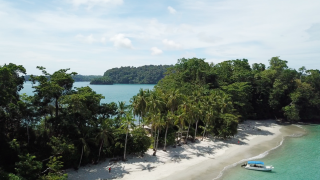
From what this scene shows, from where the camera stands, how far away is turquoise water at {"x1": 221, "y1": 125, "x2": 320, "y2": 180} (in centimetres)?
2969

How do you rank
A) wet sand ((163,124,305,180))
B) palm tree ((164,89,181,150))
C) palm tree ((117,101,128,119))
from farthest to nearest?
palm tree ((164,89,181,150)) < palm tree ((117,101,128,119)) < wet sand ((163,124,305,180))

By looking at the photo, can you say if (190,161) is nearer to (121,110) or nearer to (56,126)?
(121,110)

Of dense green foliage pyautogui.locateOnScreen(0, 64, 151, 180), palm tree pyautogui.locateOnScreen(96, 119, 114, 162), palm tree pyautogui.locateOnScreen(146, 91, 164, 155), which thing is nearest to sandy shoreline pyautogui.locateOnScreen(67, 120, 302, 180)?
dense green foliage pyautogui.locateOnScreen(0, 64, 151, 180)

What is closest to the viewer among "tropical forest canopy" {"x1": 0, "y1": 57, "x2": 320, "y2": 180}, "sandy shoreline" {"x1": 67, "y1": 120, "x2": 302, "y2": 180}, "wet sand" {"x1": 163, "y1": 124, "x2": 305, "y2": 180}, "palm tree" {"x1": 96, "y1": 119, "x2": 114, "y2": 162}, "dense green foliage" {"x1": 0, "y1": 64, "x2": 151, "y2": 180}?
"tropical forest canopy" {"x1": 0, "y1": 57, "x2": 320, "y2": 180}

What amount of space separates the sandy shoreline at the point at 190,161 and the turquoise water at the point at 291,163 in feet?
6.27

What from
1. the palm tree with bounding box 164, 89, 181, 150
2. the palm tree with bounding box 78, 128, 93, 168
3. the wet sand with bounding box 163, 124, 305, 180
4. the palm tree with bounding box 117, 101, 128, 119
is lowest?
the wet sand with bounding box 163, 124, 305, 180

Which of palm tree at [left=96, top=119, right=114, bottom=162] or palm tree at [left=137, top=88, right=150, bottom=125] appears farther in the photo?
palm tree at [left=137, top=88, right=150, bottom=125]

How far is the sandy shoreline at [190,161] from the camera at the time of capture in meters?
28.4

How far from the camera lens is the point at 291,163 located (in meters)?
34.3

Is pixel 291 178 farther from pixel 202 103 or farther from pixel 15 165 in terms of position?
pixel 15 165

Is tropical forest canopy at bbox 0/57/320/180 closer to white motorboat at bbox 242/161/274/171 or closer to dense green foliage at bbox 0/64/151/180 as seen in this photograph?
dense green foliage at bbox 0/64/151/180

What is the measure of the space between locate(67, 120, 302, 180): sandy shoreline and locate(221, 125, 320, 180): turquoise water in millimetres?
1912

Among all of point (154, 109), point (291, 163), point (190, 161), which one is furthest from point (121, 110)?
point (291, 163)

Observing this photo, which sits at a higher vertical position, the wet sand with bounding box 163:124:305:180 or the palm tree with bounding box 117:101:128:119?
the palm tree with bounding box 117:101:128:119
